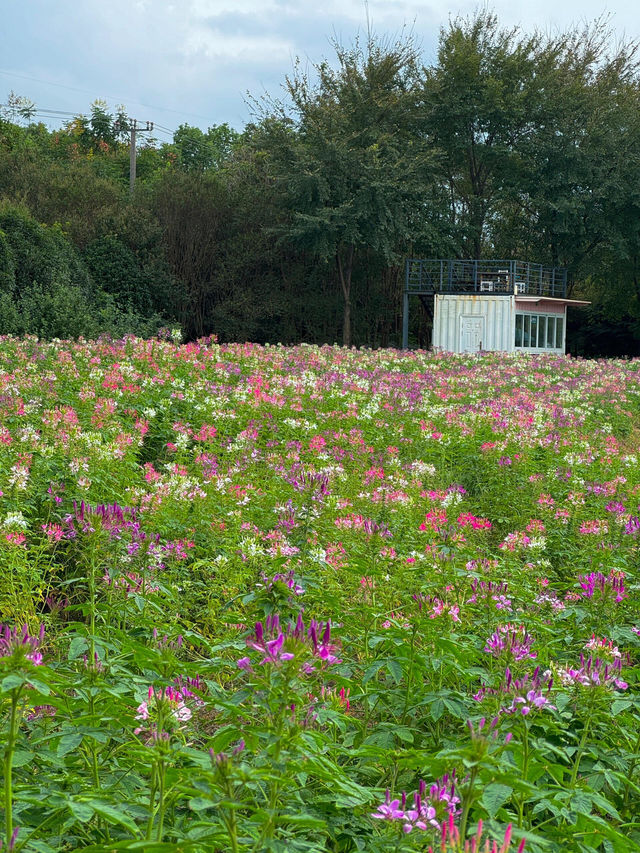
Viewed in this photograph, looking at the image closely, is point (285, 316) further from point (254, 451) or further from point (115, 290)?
point (254, 451)

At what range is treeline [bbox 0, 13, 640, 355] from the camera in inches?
1270


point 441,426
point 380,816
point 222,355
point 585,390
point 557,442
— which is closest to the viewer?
point 380,816

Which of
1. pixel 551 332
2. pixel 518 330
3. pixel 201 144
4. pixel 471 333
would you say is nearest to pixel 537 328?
pixel 551 332

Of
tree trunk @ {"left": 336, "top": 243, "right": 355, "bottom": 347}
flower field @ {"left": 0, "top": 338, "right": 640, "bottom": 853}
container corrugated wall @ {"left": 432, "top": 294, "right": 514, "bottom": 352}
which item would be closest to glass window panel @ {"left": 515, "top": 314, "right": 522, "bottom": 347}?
container corrugated wall @ {"left": 432, "top": 294, "right": 514, "bottom": 352}

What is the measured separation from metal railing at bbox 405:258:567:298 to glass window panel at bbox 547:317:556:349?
120 centimetres

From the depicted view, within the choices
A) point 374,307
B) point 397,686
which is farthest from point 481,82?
point 397,686

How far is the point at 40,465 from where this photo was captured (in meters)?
5.95

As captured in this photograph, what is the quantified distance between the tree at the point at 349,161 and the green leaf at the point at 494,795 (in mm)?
30819

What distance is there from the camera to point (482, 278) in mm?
35875

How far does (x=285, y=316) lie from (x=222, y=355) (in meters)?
22.9

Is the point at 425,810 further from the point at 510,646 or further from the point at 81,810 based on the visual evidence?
the point at 510,646

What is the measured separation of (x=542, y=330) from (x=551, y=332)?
0.95m

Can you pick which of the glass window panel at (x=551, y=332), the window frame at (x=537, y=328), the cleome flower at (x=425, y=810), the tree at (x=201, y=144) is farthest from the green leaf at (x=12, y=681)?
the tree at (x=201, y=144)

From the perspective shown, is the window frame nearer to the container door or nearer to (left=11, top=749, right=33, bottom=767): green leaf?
the container door
